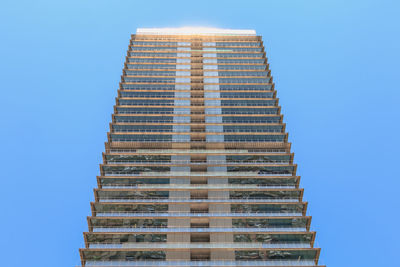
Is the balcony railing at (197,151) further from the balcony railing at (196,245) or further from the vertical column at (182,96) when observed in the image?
the balcony railing at (196,245)

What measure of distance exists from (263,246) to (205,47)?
66194mm

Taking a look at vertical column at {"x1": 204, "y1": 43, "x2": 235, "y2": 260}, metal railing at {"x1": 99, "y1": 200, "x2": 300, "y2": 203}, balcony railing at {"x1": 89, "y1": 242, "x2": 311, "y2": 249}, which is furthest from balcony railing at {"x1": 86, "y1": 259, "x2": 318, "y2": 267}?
metal railing at {"x1": 99, "y1": 200, "x2": 300, "y2": 203}

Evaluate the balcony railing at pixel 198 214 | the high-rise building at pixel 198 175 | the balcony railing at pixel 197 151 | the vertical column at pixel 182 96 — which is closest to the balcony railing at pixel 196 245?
the high-rise building at pixel 198 175

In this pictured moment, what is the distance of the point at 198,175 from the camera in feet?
253

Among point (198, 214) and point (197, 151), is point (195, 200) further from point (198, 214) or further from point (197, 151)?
point (197, 151)

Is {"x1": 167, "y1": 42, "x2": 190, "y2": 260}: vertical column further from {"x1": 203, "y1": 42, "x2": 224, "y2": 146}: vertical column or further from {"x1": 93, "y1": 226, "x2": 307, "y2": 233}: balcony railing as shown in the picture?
{"x1": 203, "y1": 42, "x2": 224, "y2": 146}: vertical column

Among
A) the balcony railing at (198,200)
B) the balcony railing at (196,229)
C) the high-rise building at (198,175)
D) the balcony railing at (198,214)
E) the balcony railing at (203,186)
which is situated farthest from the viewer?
the balcony railing at (203,186)

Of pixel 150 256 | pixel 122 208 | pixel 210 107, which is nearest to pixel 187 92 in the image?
pixel 210 107

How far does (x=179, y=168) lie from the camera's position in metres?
78.2

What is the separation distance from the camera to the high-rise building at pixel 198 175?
6562 centimetres

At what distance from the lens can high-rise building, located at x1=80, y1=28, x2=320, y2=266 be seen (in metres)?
65.6

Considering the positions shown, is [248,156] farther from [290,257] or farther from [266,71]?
[266,71]

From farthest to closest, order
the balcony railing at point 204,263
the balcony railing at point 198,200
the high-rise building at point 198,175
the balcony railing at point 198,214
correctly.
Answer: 1. the balcony railing at point 198,200
2. the balcony railing at point 198,214
3. the high-rise building at point 198,175
4. the balcony railing at point 204,263

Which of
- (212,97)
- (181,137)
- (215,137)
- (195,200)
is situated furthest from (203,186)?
(212,97)
